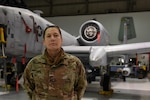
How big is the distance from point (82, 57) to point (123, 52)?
163 centimetres

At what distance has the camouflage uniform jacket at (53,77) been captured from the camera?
1.94 m

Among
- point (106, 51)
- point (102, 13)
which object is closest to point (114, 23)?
point (102, 13)

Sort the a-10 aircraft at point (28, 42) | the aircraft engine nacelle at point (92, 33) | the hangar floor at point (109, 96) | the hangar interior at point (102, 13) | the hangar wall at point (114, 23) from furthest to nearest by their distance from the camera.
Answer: the hangar interior at point (102, 13)
the hangar wall at point (114, 23)
the aircraft engine nacelle at point (92, 33)
the hangar floor at point (109, 96)
the a-10 aircraft at point (28, 42)

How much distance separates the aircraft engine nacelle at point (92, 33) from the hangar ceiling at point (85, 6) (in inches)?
483

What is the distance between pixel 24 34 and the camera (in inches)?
293

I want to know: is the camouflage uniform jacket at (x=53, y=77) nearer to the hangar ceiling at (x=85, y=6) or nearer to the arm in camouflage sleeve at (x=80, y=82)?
the arm in camouflage sleeve at (x=80, y=82)

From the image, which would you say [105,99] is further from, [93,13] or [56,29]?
[93,13]

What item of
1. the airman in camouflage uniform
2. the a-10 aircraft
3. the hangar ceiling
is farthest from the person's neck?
the hangar ceiling

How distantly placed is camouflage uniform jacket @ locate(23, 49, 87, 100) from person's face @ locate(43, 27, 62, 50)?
0.27 ft

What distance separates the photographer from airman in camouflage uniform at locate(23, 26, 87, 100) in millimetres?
1942

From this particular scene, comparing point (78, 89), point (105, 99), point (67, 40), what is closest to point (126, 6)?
point (67, 40)

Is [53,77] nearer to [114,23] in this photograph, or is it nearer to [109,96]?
[109,96]

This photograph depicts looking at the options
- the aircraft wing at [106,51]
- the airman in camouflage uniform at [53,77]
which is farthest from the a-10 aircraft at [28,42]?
the airman in camouflage uniform at [53,77]

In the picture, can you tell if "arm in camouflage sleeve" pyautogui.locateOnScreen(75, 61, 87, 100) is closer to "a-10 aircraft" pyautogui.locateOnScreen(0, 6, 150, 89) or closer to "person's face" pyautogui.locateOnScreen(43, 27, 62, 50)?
"person's face" pyautogui.locateOnScreen(43, 27, 62, 50)
